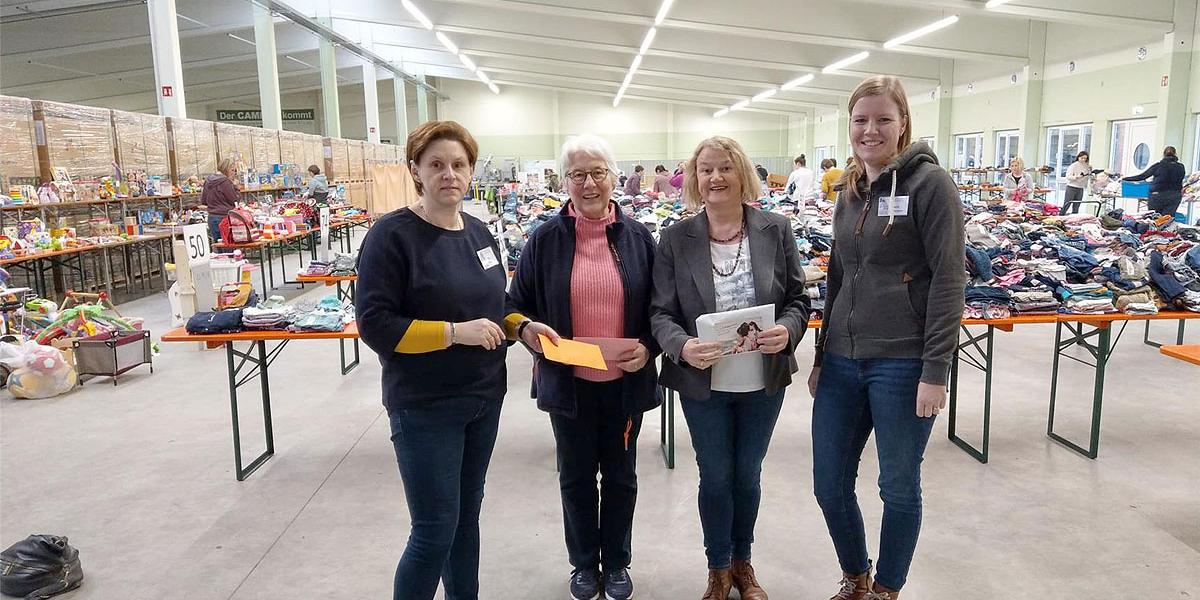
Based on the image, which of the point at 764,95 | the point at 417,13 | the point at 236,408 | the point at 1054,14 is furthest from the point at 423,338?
the point at 764,95

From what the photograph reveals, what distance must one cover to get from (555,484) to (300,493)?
4.06ft

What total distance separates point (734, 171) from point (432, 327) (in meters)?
1.00

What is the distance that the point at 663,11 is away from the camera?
14.5 m

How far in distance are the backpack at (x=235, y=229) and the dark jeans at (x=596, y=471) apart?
773cm

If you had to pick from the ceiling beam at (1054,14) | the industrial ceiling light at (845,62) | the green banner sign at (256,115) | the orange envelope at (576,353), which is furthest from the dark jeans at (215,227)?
the green banner sign at (256,115)

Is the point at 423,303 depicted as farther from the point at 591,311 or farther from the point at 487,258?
the point at 591,311

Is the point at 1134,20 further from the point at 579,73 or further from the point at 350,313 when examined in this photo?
the point at 579,73

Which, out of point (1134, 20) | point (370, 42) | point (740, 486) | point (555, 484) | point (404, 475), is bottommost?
point (555, 484)

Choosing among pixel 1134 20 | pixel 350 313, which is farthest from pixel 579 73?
pixel 350 313

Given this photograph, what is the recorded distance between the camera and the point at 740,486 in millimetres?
2439

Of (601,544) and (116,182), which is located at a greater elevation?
(116,182)

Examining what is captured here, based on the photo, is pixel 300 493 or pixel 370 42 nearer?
pixel 300 493

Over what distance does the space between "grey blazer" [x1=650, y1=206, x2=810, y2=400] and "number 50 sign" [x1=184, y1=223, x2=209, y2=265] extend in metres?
5.78

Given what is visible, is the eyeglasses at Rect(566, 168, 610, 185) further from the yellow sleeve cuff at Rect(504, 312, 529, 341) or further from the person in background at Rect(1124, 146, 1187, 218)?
the person in background at Rect(1124, 146, 1187, 218)
